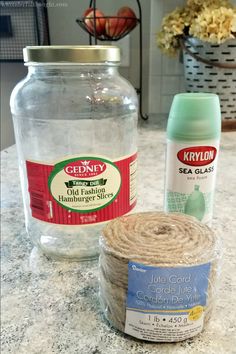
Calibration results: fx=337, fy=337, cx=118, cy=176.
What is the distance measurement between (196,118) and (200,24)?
52 cm

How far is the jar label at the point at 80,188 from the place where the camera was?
33 cm

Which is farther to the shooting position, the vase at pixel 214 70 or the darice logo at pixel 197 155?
the vase at pixel 214 70

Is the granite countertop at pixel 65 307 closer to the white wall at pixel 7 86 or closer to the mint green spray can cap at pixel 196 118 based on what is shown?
the mint green spray can cap at pixel 196 118

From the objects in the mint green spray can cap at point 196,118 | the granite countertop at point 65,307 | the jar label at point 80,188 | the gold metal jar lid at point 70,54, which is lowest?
the granite countertop at point 65,307

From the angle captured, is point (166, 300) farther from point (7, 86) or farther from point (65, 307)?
point (7, 86)

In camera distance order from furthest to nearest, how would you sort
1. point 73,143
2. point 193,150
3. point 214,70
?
1. point 214,70
2. point 73,143
3. point 193,150

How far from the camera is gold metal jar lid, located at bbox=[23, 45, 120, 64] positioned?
0.32 meters

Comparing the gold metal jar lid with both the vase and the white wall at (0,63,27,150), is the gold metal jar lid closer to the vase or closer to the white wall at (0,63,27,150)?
the vase

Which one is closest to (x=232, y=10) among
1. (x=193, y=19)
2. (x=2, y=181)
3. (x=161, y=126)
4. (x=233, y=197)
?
(x=193, y=19)

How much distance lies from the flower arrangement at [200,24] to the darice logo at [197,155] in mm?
524

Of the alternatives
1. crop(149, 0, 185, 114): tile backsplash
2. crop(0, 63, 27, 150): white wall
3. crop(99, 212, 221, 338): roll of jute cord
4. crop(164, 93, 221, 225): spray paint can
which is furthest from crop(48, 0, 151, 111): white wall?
crop(99, 212, 221, 338): roll of jute cord

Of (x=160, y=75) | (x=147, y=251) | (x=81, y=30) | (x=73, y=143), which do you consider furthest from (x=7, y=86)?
(x=147, y=251)

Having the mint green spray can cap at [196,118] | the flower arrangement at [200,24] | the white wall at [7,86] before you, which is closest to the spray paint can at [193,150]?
the mint green spray can cap at [196,118]

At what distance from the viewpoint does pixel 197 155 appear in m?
0.36
